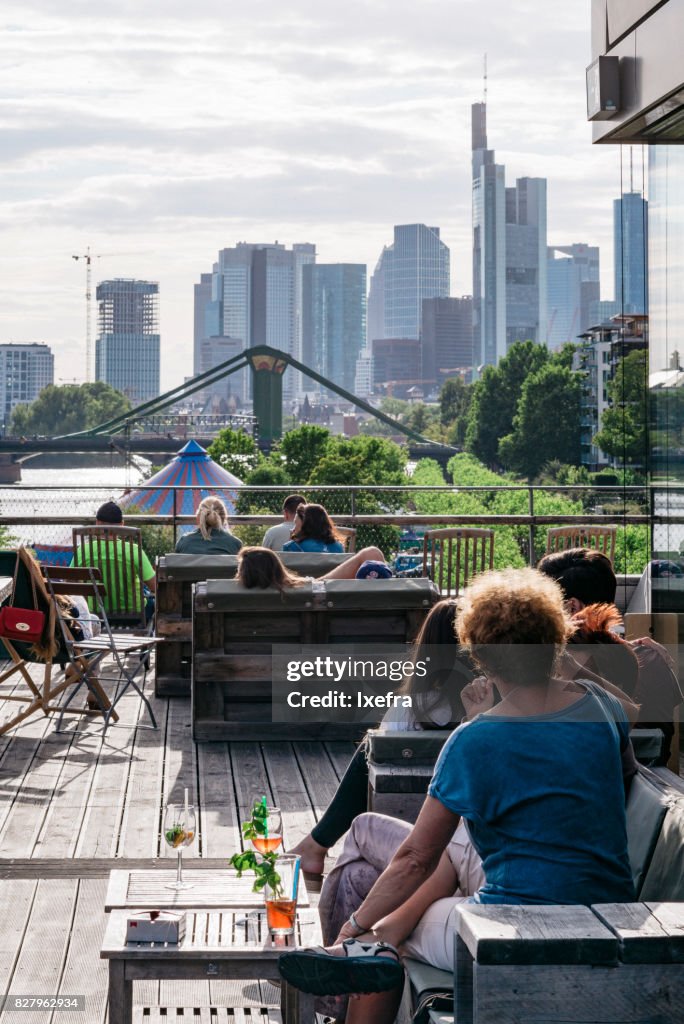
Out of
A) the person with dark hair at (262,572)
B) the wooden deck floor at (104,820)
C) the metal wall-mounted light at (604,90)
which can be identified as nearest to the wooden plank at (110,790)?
the wooden deck floor at (104,820)

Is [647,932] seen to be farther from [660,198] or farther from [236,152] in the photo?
[236,152]

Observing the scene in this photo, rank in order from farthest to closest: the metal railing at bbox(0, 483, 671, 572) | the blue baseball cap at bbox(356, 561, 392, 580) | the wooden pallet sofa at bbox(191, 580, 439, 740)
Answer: the metal railing at bbox(0, 483, 671, 572) → the blue baseball cap at bbox(356, 561, 392, 580) → the wooden pallet sofa at bbox(191, 580, 439, 740)

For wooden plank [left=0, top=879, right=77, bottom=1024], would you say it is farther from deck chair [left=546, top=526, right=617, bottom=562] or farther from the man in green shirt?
deck chair [left=546, top=526, right=617, bottom=562]

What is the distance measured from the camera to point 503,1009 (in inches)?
76.9

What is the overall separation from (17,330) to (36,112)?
89.1 meters

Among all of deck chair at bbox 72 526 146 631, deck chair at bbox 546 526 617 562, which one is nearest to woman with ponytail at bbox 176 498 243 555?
deck chair at bbox 72 526 146 631

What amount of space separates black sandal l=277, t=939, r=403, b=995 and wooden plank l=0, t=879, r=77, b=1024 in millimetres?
959

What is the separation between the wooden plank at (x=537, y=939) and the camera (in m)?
1.92

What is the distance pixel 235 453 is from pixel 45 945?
65.7 m

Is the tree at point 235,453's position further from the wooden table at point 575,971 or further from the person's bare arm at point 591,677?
the wooden table at point 575,971

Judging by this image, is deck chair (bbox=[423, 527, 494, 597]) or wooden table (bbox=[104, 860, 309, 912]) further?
deck chair (bbox=[423, 527, 494, 597])

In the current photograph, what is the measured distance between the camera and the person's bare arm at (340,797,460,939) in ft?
7.69

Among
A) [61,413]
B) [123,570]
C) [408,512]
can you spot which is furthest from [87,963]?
[61,413]

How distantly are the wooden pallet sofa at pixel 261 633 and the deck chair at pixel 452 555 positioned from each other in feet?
7.98
